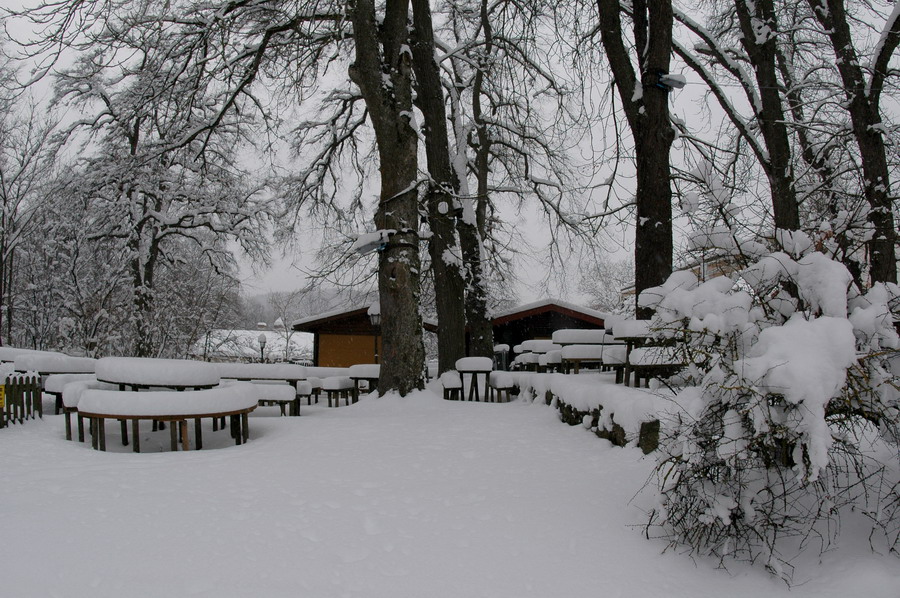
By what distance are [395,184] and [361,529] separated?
20.2ft

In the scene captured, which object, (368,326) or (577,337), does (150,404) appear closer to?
(577,337)

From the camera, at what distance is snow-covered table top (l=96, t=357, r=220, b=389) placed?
257 inches

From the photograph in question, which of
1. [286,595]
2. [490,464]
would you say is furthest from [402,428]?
[286,595]

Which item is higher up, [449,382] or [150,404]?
[150,404]

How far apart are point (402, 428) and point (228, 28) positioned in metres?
7.51

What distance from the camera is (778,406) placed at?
2.67 meters

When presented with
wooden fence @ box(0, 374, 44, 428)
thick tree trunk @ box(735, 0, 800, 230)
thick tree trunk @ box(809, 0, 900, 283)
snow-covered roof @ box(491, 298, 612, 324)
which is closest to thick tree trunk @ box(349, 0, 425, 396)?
wooden fence @ box(0, 374, 44, 428)

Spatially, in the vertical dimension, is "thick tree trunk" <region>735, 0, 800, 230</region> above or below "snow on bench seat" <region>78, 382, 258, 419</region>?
above

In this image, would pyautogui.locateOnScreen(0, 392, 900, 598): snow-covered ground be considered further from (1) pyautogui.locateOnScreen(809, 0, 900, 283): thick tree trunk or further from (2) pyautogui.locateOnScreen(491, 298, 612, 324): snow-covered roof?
(2) pyautogui.locateOnScreen(491, 298, 612, 324): snow-covered roof

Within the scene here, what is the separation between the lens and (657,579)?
2.76 meters

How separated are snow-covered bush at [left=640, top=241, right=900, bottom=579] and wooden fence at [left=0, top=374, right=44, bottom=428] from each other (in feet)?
26.5

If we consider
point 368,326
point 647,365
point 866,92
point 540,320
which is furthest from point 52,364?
point 540,320

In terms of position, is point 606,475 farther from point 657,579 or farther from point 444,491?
point 657,579

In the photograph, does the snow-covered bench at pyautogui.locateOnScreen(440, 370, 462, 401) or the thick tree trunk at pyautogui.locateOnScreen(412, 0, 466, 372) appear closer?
the snow-covered bench at pyautogui.locateOnScreen(440, 370, 462, 401)
